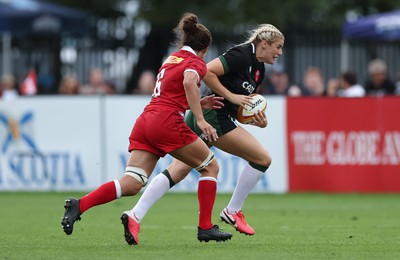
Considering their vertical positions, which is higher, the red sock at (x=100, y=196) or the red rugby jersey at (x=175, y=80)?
the red rugby jersey at (x=175, y=80)

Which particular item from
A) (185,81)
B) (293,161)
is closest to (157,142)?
(185,81)

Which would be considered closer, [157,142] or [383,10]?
[157,142]

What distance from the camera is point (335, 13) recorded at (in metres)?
29.4

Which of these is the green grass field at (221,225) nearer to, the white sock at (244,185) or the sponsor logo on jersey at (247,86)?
the white sock at (244,185)

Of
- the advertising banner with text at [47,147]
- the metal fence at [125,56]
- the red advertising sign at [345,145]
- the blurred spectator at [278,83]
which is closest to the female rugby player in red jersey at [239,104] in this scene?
the red advertising sign at [345,145]

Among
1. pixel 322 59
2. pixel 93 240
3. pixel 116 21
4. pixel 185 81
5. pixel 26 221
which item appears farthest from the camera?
pixel 116 21

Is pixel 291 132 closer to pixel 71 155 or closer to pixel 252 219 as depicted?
pixel 71 155

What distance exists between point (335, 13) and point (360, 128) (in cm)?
1222

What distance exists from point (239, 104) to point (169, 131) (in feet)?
2.96

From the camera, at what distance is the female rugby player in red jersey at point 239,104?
10.4 metres

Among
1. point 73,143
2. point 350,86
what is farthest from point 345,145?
point 73,143

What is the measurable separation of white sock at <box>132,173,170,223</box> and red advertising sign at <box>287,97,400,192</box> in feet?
24.8

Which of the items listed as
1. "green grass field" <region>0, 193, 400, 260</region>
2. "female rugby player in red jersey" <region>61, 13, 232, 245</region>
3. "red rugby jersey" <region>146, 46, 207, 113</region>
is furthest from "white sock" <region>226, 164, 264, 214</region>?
"red rugby jersey" <region>146, 46, 207, 113</region>

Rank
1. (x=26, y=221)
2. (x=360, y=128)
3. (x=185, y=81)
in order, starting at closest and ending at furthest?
1. (x=185, y=81)
2. (x=26, y=221)
3. (x=360, y=128)
